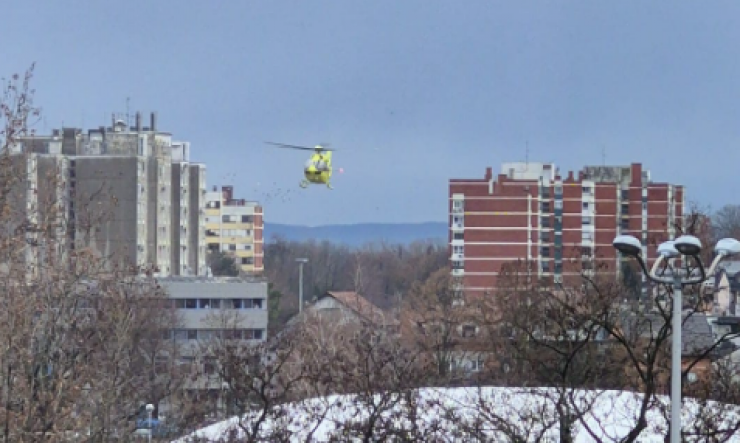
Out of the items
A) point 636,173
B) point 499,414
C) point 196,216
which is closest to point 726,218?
point 636,173

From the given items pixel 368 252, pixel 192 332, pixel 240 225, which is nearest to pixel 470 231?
pixel 192 332

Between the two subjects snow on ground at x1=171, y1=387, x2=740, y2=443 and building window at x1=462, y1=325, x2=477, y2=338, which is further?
building window at x1=462, y1=325, x2=477, y2=338

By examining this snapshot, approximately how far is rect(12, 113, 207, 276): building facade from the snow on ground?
42448 mm

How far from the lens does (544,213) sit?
79.9 metres

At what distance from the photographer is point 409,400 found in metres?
17.8

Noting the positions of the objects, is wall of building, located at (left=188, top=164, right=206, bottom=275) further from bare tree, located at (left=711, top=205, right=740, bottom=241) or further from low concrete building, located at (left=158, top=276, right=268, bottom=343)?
bare tree, located at (left=711, top=205, right=740, bottom=241)

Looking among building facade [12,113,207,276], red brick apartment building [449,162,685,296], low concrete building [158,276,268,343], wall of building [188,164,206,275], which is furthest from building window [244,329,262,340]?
red brick apartment building [449,162,685,296]

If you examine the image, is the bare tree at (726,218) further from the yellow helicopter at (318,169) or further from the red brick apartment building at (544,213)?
the yellow helicopter at (318,169)

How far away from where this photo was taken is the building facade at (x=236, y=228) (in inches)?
4018

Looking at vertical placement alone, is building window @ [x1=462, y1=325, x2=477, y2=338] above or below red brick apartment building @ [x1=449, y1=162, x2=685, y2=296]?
below

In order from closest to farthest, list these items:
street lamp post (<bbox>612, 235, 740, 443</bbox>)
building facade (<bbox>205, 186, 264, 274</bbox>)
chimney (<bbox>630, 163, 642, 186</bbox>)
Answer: street lamp post (<bbox>612, 235, 740, 443</bbox>) < chimney (<bbox>630, 163, 642, 186</bbox>) < building facade (<bbox>205, 186, 264, 274</bbox>)

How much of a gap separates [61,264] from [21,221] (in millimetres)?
698

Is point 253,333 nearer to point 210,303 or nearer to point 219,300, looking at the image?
point 219,300

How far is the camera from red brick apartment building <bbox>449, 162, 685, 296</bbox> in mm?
76312
